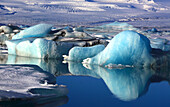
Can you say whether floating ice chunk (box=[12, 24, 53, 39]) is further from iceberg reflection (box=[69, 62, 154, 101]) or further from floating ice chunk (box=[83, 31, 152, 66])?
floating ice chunk (box=[83, 31, 152, 66])

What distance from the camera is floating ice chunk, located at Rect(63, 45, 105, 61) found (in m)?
7.60

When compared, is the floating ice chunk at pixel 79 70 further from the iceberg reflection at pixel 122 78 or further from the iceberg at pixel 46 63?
the iceberg at pixel 46 63

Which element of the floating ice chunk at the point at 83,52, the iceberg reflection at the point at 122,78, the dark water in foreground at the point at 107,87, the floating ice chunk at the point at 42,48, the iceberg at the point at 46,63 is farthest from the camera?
the floating ice chunk at the point at 42,48

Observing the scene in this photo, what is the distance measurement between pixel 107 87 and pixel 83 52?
2.69 metres

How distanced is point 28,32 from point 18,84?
5.92 m

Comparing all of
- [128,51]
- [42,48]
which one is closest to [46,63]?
[42,48]

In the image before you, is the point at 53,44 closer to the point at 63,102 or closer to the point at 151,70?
the point at 151,70

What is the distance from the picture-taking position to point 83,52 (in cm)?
764

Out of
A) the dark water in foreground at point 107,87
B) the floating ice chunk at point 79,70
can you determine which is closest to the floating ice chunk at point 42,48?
the dark water in foreground at point 107,87

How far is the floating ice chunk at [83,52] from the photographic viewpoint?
760 cm

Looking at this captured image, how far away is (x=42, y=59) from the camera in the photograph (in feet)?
26.4

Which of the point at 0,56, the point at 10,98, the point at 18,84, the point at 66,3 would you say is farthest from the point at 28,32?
the point at 66,3

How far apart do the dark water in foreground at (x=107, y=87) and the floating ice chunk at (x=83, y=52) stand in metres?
0.39

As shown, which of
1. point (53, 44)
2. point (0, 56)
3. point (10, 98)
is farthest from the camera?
point (0, 56)
